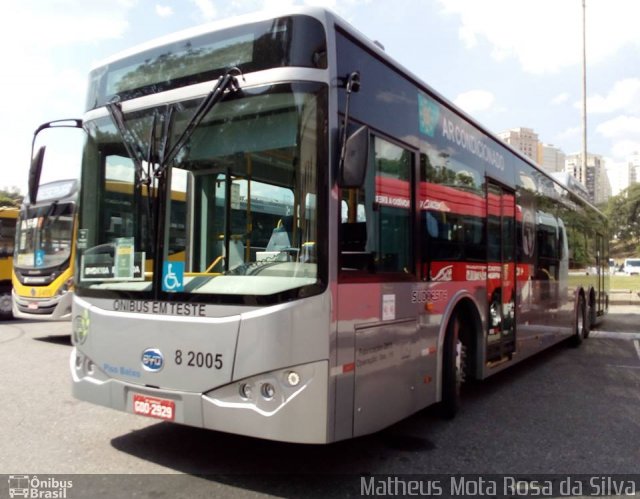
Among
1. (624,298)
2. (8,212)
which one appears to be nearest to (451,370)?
(8,212)

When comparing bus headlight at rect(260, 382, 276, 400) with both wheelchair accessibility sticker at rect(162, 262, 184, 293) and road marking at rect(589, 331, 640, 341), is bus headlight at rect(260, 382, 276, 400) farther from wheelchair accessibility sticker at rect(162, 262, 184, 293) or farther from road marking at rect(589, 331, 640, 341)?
road marking at rect(589, 331, 640, 341)

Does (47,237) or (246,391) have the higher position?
(47,237)

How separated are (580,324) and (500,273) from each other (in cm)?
554

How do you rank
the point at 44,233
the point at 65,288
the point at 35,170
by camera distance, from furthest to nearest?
the point at 44,233 < the point at 65,288 < the point at 35,170

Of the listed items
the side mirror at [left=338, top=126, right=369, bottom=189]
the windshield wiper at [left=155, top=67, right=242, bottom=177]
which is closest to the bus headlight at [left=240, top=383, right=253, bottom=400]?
the side mirror at [left=338, top=126, right=369, bottom=189]

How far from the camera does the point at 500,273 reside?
673cm

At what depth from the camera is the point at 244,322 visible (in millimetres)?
3553

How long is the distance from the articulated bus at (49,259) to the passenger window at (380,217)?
8.09m

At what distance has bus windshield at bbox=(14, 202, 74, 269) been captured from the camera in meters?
11.0

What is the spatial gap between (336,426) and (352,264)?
3.51 ft

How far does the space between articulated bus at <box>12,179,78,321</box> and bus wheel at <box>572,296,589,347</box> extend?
9793 millimetres

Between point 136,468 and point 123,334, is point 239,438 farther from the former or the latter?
point 123,334

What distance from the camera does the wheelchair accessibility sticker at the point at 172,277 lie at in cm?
388

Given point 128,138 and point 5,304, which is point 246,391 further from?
point 5,304
